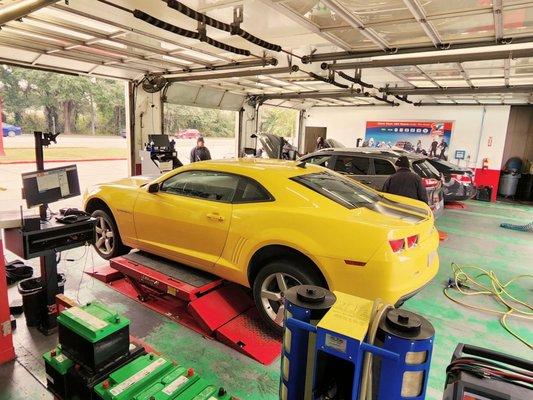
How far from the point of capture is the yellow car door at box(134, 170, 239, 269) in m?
3.28

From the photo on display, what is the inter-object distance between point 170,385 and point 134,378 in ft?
0.73

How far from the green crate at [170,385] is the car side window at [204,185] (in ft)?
5.32

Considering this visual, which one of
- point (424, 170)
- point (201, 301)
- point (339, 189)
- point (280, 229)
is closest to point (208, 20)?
point (339, 189)

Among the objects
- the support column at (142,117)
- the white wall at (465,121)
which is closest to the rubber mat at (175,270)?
the support column at (142,117)

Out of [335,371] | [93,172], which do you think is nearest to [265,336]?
[335,371]

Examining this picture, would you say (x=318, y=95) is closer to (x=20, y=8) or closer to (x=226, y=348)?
(x=20, y=8)

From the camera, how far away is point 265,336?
302 cm

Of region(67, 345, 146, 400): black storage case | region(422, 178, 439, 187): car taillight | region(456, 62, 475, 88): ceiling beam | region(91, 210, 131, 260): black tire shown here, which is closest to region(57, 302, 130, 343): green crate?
region(67, 345, 146, 400): black storage case

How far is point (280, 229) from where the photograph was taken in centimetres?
286

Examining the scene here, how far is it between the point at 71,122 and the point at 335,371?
790 inches

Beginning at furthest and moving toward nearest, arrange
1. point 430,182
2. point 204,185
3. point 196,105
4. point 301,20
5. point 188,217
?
point 196,105 → point 430,182 → point 301,20 → point 204,185 → point 188,217

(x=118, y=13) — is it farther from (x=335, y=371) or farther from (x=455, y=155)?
(x=455, y=155)

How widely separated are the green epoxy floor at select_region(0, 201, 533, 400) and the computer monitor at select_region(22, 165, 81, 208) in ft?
3.96

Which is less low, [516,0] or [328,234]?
[516,0]
